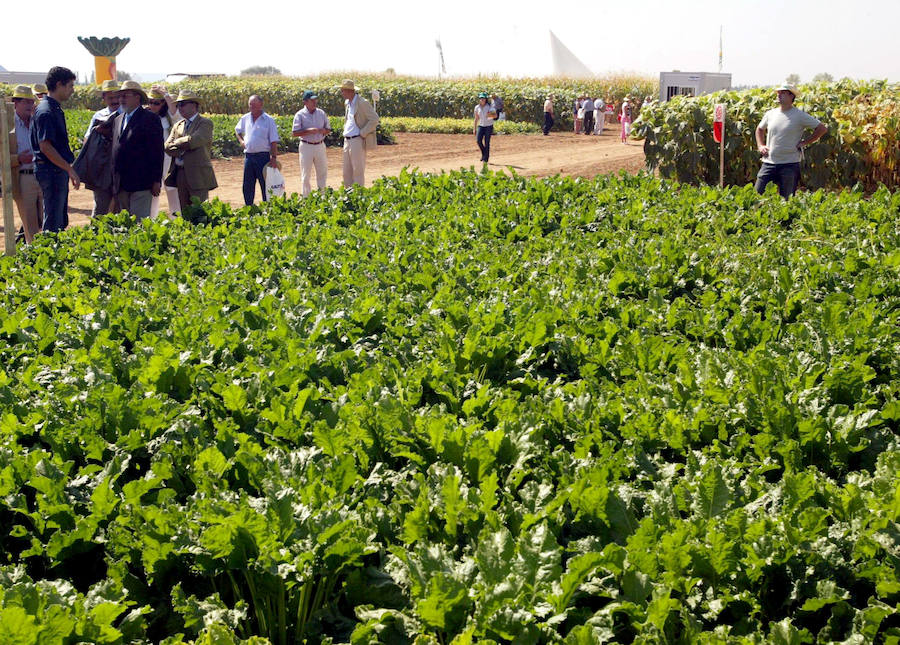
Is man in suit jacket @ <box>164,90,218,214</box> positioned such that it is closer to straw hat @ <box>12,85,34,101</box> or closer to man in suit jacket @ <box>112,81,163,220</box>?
man in suit jacket @ <box>112,81,163,220</box>

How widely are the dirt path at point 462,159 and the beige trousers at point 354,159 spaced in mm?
3093

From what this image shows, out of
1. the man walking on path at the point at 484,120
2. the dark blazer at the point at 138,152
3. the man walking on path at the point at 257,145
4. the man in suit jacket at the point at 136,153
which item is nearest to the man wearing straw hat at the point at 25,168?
the man in suit jacket at the point at 136,153

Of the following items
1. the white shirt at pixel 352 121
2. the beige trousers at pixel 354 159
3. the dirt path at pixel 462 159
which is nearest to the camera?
the white shirt at pixel 352 121

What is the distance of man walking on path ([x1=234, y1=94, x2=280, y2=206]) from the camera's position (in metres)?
12.9

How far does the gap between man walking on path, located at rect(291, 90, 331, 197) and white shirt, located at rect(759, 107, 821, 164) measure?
22.7 feet

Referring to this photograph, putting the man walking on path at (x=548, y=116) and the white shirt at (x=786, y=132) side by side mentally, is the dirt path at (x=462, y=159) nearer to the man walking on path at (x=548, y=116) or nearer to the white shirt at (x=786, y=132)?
the man walking on path at (x=548, y=116)

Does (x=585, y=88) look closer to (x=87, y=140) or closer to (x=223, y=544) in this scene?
(x=87, y=140)

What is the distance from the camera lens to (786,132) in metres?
10.2

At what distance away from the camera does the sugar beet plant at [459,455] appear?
2.44m

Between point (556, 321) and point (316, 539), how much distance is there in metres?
2.46

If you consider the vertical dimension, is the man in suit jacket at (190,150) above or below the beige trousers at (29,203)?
above

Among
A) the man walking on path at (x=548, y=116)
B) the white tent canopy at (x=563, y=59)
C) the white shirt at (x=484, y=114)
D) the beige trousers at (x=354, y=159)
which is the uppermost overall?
the white tent canopy at (x=563, y=59)

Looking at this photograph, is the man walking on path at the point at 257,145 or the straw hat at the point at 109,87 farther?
the man walking on path at the point at 257,145

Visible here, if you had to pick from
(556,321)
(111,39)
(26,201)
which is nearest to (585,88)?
(111,39)
